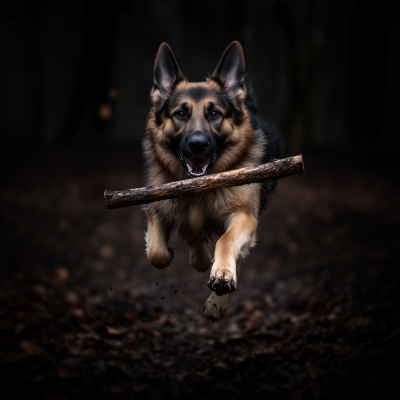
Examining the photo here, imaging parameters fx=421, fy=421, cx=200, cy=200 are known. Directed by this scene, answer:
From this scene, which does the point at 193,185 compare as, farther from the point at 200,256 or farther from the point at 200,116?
the point at 200,256

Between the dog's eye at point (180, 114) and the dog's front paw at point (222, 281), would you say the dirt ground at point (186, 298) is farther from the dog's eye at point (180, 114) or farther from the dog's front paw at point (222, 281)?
the dog's front paw at point (222, 281)

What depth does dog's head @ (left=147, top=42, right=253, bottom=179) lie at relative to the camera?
3951 mm

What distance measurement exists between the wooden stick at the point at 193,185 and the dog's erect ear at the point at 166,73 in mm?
1407

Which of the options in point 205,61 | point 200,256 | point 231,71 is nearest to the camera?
point 231,71

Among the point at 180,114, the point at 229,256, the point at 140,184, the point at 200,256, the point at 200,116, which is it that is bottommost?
the point at 229,256

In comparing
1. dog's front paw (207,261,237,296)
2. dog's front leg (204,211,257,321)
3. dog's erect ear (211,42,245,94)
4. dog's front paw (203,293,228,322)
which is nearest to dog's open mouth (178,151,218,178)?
dog's front leg (204,211,257,321)

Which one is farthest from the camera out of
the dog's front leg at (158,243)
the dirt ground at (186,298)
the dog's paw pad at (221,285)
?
the dirt ground at (186,298)

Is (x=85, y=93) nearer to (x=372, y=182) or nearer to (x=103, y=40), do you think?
(x=103, y=40)

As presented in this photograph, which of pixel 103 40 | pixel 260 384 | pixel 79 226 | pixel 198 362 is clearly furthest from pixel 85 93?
pixel 260 384

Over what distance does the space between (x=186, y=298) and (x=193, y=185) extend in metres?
5.20

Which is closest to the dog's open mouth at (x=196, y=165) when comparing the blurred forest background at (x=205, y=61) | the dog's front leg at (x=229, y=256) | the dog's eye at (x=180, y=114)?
the dog's eye at (x=180, y=114)

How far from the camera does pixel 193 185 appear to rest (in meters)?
3.37

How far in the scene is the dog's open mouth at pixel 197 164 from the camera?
3900mm

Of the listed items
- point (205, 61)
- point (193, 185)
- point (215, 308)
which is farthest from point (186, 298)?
point (205, 61)
